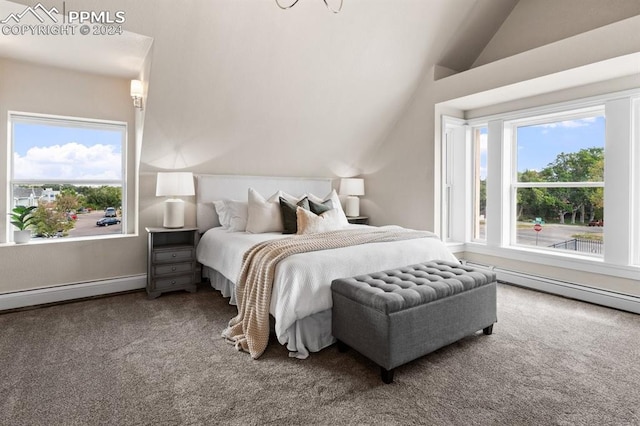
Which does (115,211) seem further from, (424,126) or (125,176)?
(424,126)

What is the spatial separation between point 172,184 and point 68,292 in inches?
59.0

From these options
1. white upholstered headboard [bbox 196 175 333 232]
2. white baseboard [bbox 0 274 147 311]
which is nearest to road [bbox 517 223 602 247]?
white upholstered headboard [bbox 196 175 333 232]

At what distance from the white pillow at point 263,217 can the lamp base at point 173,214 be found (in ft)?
2.42

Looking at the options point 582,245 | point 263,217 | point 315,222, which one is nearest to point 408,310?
point 315,222

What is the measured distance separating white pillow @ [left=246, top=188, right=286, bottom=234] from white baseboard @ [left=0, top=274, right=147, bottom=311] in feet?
4.71

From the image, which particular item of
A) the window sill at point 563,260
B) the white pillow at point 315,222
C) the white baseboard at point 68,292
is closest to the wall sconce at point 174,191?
the white baseboard at point 68,292

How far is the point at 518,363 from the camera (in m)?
2.24

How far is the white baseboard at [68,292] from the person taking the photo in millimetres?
3256

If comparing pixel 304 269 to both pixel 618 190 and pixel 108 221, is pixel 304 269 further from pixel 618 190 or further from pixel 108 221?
pixel 618 190

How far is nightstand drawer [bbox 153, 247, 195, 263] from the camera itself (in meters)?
3.61

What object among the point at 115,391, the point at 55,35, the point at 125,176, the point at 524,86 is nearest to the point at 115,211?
the point at 125,176

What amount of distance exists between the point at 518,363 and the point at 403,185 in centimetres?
300

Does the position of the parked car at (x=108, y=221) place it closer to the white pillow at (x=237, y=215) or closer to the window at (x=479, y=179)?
the white pillow at (x=237, y=215)

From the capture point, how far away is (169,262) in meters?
3.68
